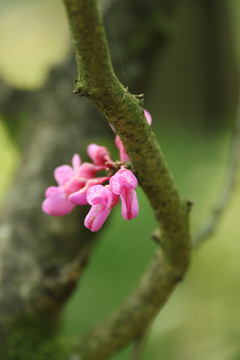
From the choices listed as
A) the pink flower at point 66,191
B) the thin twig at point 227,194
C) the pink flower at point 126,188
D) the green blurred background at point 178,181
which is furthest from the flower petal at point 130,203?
the green blurred background at point 178,181

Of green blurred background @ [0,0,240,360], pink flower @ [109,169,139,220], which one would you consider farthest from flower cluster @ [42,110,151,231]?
green blurred background @ [0,0,240,360]

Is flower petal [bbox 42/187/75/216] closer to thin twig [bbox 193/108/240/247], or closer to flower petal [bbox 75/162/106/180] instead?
flower petal [bbox 75/162/106/180]

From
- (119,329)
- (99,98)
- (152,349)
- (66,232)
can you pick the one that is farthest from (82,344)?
(99,98)

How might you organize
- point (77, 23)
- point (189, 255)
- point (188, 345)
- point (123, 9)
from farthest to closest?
point (123, 9) → point (188, 345) → point (189, 255) → point (77, 23)

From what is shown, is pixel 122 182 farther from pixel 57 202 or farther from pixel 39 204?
pixel 39 204

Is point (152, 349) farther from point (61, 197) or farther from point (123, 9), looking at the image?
point (123, 9)
